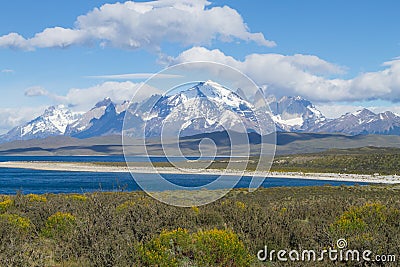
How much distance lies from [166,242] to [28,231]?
5741 mm

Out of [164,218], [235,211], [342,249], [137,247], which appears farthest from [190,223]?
[342,249]

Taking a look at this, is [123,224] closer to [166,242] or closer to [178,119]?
[166,242]

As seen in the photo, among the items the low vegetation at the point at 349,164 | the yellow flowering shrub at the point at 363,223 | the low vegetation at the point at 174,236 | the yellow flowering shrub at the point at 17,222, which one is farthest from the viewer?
the low vegetation at the point at 349,164

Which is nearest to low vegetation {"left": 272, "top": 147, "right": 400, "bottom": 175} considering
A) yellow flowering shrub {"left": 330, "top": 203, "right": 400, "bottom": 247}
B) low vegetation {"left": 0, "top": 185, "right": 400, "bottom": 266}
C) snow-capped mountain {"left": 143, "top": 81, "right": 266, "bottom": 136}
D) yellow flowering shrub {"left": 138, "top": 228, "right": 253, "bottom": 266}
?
yellow flowering shrub {"left": 330, "top": 203, "right": 400, "bottom": 247}

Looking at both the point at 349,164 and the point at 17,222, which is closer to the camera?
the point at 17,222

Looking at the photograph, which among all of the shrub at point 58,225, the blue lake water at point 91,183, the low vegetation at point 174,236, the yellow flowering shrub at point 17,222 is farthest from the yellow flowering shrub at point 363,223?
the blue lake water at point 91,183

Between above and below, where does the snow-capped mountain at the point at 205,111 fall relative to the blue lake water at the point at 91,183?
above

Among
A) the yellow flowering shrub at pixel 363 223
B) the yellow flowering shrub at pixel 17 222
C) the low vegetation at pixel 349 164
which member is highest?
the yellow flowering shrub at pixel 17 222

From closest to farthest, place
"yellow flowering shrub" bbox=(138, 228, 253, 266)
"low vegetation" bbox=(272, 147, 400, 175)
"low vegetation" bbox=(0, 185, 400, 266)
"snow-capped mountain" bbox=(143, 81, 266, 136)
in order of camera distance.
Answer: "yellow flowering shrub" bbox=(138, 228, 253, 266) → "low vegetation" bbox=(0, 185, 400, 266) → "snow-capped mountain" bbox=(143, 81, 266, 136) → "low vegetation" bbox=(272, 147, 400, 175)

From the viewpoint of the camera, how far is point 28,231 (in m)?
14.4

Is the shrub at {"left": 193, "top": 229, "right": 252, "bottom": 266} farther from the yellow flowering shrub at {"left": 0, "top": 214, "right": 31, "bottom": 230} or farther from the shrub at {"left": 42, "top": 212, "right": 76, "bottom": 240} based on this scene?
the yellow flowering shrub at {"left": 0, "top": 214, "right": 31, "bottom": 230}

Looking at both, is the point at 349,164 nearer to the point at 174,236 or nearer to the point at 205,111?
the point at 205,111

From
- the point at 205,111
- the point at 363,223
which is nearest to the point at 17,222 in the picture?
the point at 205,111

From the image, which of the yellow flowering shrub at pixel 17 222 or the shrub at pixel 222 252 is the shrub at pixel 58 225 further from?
the shrub at pixel 222 252
